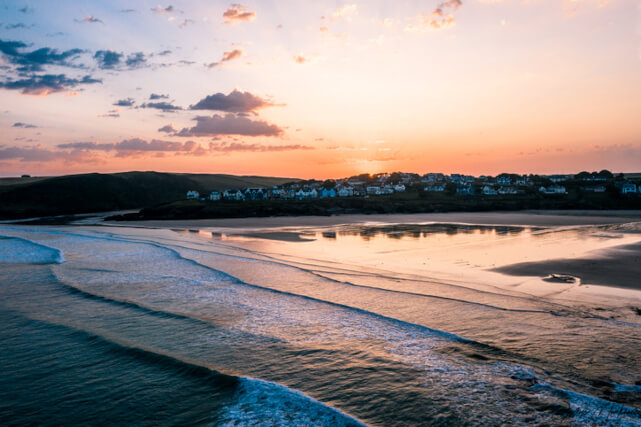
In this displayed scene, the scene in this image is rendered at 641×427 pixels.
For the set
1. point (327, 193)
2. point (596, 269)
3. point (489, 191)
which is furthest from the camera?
point (327, 193)

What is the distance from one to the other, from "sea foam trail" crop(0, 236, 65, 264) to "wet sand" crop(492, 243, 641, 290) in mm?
28573

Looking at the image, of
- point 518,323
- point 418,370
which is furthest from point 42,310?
point 518,323

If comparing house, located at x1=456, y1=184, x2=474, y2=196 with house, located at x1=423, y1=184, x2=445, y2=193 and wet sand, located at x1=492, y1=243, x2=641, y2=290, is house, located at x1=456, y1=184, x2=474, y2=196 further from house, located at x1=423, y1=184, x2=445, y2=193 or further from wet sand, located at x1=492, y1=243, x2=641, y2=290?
wet sand, located at x1=492, y1=243, x2=641, y2=290

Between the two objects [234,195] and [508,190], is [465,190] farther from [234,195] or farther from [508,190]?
[234,195]

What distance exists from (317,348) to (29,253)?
94.4ft

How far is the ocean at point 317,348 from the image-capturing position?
25.3ft

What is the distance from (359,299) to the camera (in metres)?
15.7

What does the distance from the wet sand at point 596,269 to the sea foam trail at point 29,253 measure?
28.6m

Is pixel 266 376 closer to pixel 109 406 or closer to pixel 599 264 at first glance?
pixel 109 406

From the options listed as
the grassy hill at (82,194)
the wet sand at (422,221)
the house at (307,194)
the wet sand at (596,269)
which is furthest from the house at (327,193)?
the wet sand at (596,269)

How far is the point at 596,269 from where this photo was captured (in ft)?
69.4

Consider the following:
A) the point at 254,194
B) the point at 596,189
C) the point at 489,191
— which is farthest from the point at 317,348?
the point at 254,194

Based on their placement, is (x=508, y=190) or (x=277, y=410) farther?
(x=508, y=190)

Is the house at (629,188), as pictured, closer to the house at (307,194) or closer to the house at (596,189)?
the house at (596,189)
